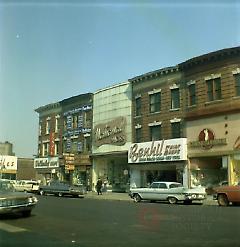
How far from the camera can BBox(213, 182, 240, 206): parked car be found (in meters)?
25.1

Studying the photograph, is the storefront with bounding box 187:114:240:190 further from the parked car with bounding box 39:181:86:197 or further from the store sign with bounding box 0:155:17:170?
the store sign with bounding box 0:155:17:170

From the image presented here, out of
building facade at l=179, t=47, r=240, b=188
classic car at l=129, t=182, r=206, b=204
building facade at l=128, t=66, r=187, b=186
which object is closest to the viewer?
classic car at l=129, t=182, r=206, b=204

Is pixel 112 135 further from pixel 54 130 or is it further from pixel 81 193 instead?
pixel 54 130

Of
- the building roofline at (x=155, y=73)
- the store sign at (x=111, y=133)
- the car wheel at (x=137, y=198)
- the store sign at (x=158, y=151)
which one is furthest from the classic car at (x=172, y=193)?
the store sign at (x=111, y=133)

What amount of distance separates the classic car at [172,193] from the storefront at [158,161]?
7.08 meters

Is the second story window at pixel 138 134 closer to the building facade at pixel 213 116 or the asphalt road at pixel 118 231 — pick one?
the building facade at pixel 213 116

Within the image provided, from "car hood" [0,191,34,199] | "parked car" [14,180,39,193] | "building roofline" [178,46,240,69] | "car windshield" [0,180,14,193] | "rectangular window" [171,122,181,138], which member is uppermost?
"building roofline" [178,46,240,69]

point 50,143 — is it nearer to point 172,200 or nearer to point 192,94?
point 192,94

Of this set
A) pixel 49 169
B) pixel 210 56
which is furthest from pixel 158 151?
pixel 49 169

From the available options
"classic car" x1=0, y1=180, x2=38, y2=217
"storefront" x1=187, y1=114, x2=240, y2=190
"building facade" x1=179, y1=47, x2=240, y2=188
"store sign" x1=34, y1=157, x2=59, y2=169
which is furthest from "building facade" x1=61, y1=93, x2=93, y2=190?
"classic car" x1=0, y1=180, x2=38, y2=217

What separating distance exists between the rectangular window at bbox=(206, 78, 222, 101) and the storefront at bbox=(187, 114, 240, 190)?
166 centimetres

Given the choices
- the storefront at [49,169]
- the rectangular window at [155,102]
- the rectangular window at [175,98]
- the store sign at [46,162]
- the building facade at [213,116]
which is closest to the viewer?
the building facade at [213,116]

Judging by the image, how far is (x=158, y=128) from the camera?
4053 cm

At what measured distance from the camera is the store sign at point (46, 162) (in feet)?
182
